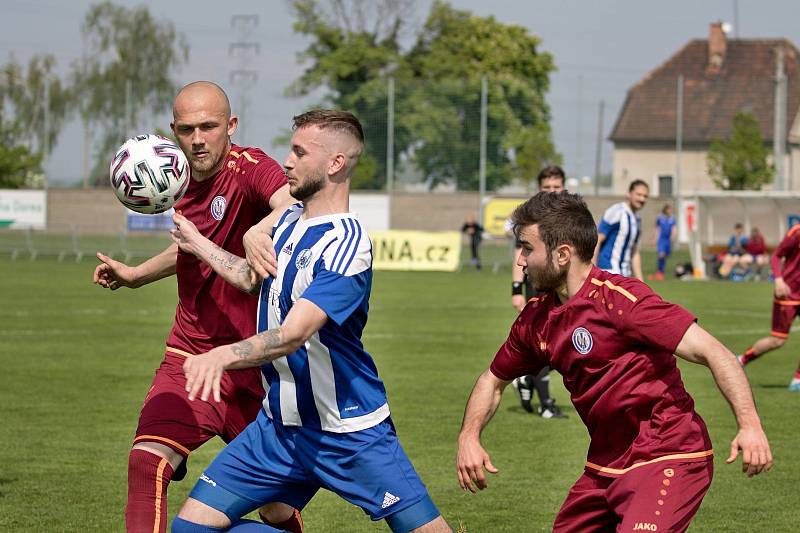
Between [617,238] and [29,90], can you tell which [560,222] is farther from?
[29,90]

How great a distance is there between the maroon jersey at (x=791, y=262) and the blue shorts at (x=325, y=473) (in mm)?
9573

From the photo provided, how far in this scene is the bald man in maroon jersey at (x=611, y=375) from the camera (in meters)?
4.76

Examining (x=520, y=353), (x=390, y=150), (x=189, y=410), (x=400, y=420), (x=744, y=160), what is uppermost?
(x=744, y=160)

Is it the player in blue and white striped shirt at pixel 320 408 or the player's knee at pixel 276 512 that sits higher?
the player in blue and white striped shirt at pixel 320 408

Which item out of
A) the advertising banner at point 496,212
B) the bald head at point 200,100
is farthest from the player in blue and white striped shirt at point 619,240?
the advertising banner at point 496,212

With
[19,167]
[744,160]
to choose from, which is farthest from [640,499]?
[19,167]

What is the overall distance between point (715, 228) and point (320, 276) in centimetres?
3587

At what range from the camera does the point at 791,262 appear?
45.2 feet

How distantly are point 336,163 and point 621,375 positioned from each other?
139 cm

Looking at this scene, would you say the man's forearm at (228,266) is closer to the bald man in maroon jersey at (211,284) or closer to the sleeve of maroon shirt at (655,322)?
the bald man in maroon jersey at (211,284)

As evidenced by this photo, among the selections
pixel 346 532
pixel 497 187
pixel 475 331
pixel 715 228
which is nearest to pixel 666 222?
pixel 715 228

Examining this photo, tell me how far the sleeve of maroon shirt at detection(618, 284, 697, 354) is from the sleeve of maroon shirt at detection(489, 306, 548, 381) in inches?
16.5

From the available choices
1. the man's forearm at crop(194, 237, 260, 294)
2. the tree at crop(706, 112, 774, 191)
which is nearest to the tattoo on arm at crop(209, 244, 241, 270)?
the man's forearm at crop(194, 237, 260, 294)

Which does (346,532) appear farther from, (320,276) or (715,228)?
(715,228)
